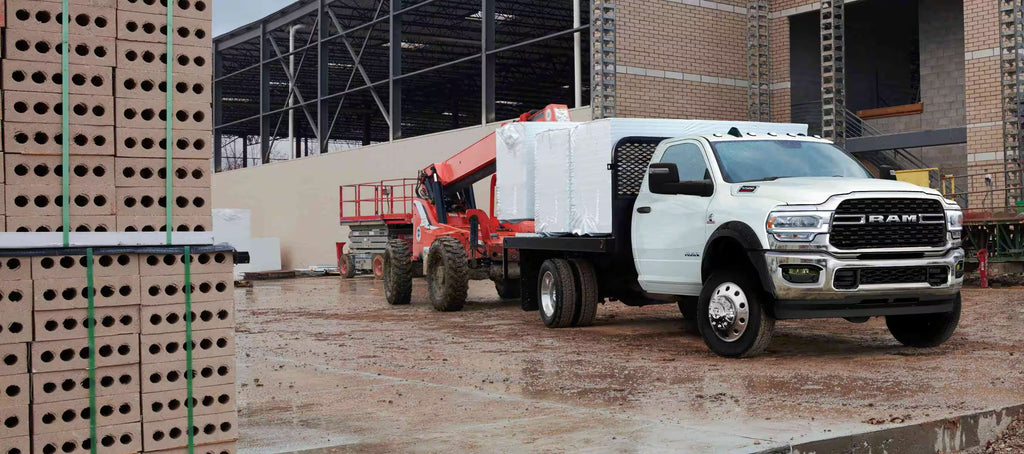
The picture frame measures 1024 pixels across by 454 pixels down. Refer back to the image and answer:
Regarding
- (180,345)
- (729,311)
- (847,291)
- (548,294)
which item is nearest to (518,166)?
(548,294)

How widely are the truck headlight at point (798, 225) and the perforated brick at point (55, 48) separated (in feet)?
20.4

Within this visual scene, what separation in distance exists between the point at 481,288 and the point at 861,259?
14.9 m

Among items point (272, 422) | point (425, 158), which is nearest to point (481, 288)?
point (425, 158)

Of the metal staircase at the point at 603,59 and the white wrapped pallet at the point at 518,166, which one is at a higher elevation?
the metal staircase at the point at 603,59

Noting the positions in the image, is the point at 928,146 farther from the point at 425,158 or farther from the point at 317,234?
the point at 317,234

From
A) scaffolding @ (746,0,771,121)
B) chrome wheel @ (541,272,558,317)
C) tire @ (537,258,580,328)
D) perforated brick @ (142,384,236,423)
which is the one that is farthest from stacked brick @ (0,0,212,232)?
scaffolding @ (746,0,771,121)

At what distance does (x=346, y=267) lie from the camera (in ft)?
104

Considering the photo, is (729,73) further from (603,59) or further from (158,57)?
(158,57)

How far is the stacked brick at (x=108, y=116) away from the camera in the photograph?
507 cm

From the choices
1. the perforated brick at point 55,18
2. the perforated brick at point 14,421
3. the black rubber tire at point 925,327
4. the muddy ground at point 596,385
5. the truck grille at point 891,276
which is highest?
the perforated brick at point 55,18

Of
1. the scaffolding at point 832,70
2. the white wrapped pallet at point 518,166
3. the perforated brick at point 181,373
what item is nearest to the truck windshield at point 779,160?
the white wrapped pallet at point 518,166

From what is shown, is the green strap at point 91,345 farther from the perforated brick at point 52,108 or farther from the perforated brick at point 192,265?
the perforated brick at point 52,108

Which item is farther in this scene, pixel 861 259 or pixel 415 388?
pixel 861 259

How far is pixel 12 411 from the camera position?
4.93 metres
